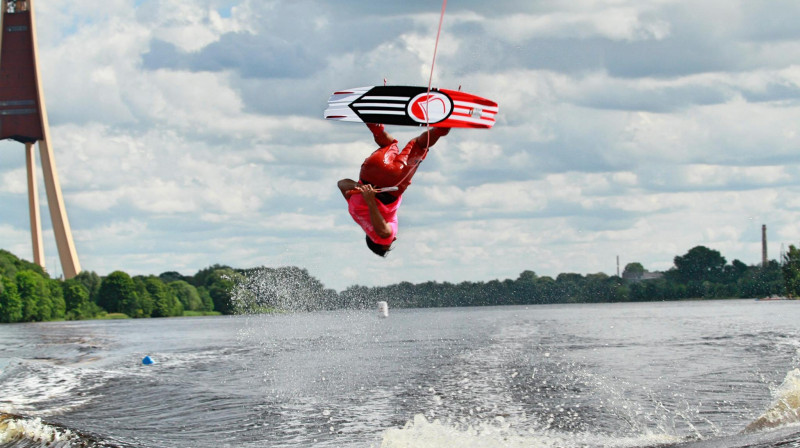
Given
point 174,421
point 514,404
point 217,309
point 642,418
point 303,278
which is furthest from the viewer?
point 217,309

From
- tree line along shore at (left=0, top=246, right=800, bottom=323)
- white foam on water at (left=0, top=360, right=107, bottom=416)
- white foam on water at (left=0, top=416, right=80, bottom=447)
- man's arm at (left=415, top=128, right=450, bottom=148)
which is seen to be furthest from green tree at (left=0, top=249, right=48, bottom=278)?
man's arm at (left=415, top=128, right=450, bottom=148)

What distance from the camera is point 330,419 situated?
1593 cm

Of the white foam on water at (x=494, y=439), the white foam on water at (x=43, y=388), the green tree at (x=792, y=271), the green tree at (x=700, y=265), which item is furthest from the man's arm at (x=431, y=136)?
the green tree at (x=700, y=265)

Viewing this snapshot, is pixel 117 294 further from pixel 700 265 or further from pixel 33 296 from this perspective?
pixel 700 265

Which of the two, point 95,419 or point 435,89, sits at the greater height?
point 435,89

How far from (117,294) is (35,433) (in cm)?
11732

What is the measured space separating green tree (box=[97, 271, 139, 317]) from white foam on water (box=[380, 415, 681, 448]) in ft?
389

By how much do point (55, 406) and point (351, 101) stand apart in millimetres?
12029

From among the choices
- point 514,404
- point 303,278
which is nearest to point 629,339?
point 514,404

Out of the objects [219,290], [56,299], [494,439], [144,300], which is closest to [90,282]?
[144,300]

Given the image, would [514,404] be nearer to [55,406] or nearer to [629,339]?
[55,406]

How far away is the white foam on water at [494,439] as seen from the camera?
41.9 feet

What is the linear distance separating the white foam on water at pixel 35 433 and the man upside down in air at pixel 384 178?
680 cm

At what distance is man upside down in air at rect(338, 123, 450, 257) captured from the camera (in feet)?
33.0
